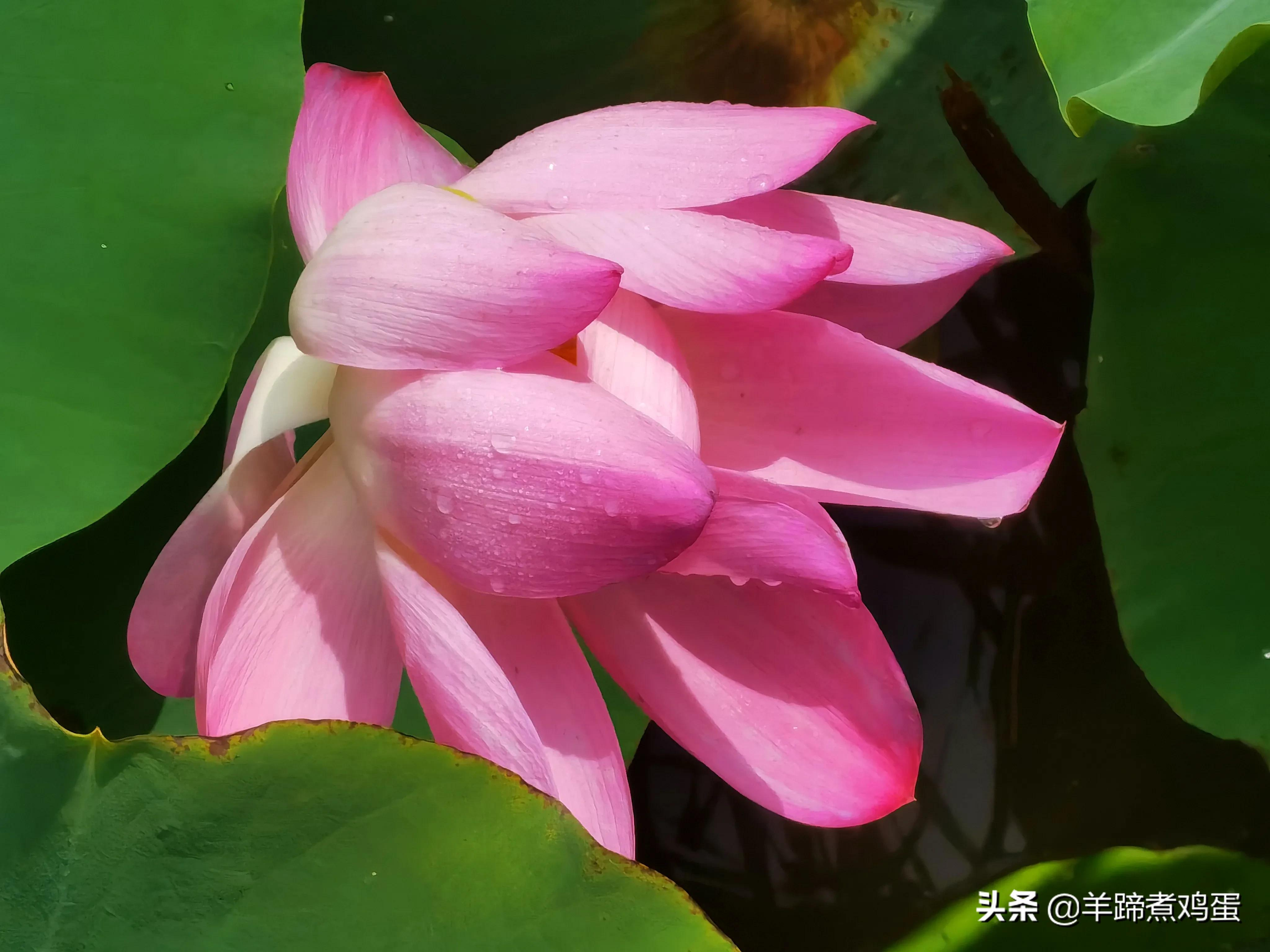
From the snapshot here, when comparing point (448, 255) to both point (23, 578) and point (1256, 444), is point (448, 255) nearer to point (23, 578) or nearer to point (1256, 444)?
point (23, 578)

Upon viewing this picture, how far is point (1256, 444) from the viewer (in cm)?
64

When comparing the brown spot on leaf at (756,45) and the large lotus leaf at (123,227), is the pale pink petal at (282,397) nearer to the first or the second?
the large lotus leaf at (123,227)

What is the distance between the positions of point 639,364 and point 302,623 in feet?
0.71

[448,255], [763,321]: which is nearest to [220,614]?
[448,255]

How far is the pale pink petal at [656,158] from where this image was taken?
42 cm

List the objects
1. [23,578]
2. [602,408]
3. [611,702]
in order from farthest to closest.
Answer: [611,702] < [23,578] < [602,408]

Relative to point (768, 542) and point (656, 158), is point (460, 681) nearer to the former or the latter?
point (768, 542)

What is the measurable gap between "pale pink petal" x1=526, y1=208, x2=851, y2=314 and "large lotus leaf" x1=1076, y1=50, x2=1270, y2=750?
360 mm

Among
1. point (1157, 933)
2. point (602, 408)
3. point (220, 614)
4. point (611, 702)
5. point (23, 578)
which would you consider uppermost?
point (602, 408)

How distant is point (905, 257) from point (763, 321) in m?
0.08

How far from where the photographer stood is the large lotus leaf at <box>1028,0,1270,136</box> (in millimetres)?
502

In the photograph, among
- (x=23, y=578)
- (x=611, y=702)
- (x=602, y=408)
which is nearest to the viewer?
(x=602, y=408)

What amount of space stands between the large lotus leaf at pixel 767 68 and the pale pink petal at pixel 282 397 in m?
0.32

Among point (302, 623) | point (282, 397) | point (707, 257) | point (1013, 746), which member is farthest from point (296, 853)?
point (1013, 746)
